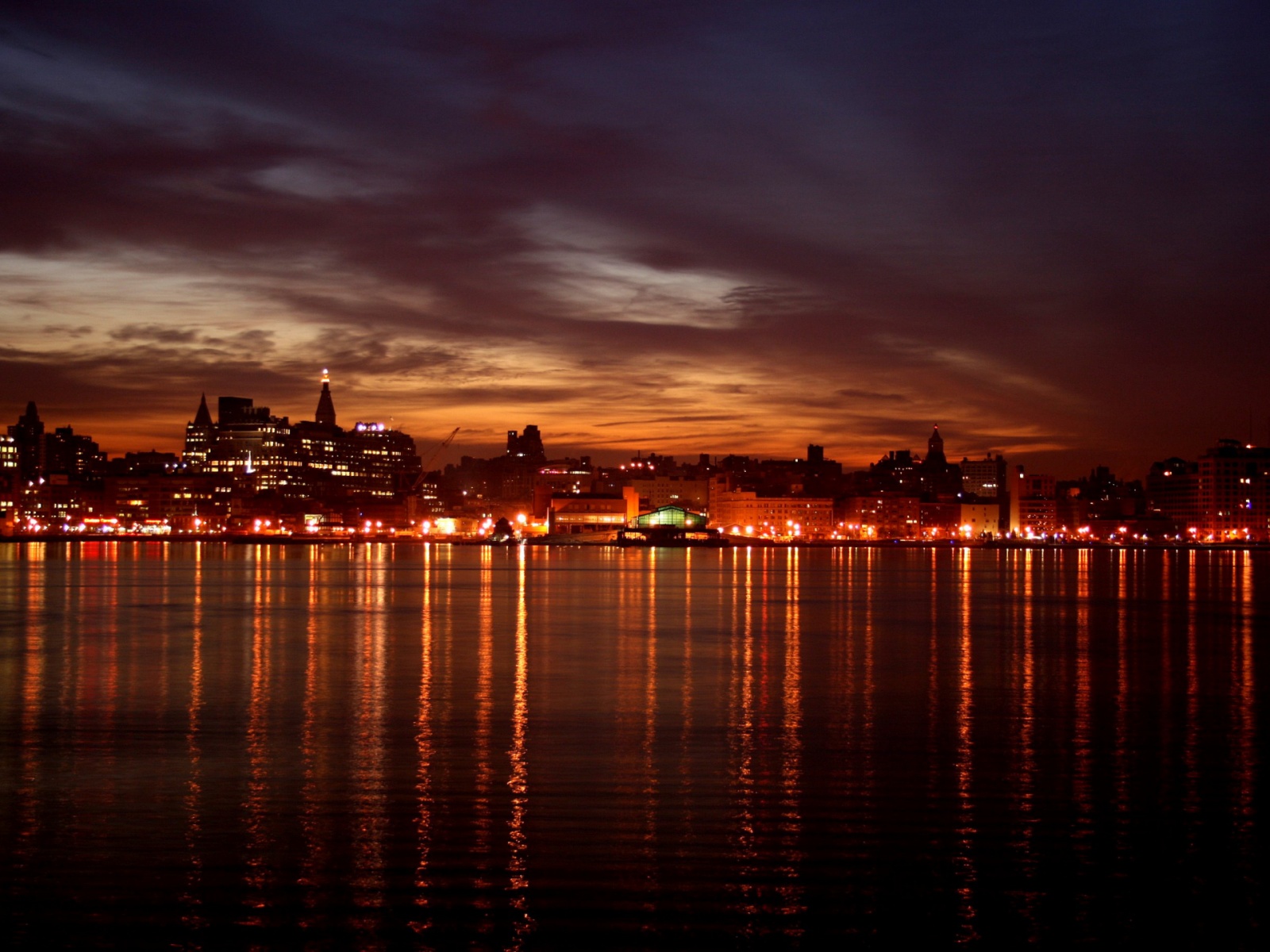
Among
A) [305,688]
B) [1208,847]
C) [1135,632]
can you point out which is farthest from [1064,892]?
[1135,632]

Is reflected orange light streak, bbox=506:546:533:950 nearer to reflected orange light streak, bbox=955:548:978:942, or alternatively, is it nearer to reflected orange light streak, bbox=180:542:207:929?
reflected orange light streak, bbox=180:542:207:929

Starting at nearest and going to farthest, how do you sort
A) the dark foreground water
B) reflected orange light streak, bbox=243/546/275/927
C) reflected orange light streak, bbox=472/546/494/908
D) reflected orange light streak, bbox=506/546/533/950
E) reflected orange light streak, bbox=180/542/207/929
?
reflected orange light streak, bbox=506/546/533/950 < the dark foreground water < reflected orange light streak, bbox=180/542/207/929 < reflected orange light streak, bbox=243/546/275/927 < reflected orange light streak, bbox=472/546/494/908

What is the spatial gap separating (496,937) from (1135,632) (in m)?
39.0

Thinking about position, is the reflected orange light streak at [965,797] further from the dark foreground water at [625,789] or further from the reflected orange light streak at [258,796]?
the reflected orange light streak at [258,796]

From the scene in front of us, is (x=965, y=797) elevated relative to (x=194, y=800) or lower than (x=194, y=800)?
lower

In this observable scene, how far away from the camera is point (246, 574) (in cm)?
8938

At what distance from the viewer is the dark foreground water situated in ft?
39.4

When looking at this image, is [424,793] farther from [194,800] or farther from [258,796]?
[194,800]

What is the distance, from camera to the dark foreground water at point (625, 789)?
39.4ft

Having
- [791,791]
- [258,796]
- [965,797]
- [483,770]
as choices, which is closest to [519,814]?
[483,770]

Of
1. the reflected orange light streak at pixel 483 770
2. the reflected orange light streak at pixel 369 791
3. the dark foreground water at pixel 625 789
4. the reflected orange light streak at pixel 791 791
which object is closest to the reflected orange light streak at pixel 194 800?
the dark foreground water at pixel 625 789

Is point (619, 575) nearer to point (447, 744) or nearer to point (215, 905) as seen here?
point (447, 744)

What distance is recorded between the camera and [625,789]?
1709 centimetres

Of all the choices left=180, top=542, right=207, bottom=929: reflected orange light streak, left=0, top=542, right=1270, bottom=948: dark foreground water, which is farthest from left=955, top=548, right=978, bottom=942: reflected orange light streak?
left=180, top=542, right=207, bottom=929: reflected orange light streak
